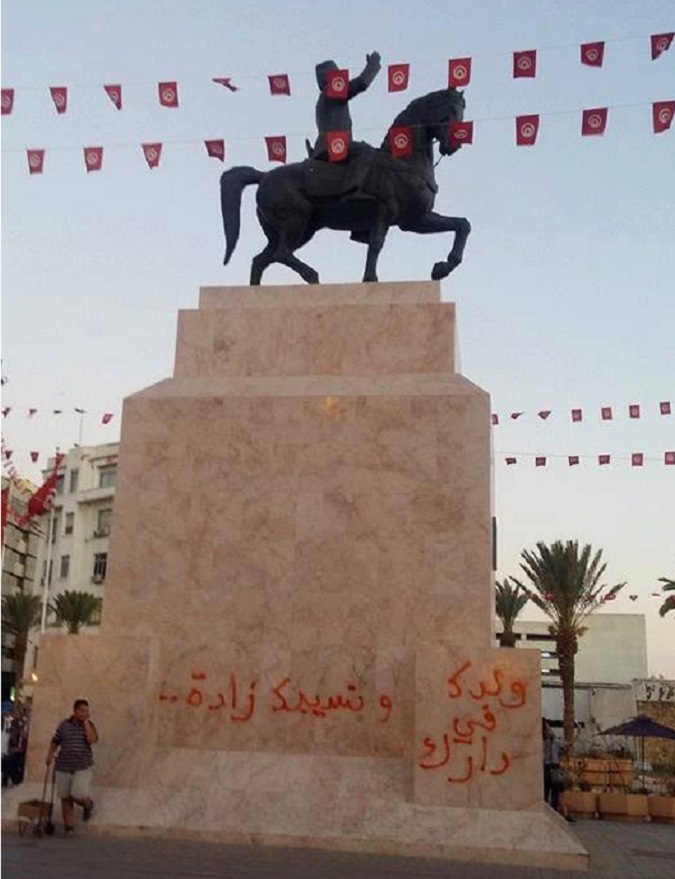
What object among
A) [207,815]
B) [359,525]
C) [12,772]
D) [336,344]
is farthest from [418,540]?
[12,772]

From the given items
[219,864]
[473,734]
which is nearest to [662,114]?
[473,734]

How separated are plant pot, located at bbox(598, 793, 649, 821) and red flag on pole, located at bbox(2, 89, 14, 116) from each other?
54.5 feet

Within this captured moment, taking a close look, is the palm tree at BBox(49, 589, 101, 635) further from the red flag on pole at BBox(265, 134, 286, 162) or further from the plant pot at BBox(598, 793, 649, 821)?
the red flag on pole at BBox(265, 134, 286, 162)

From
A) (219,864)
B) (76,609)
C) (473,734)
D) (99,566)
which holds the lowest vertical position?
(219,864)

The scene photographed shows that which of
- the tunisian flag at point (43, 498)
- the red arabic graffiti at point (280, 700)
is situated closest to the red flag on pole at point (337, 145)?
the red arabic graffiti at point (280, 700)

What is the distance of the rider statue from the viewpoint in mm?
15531

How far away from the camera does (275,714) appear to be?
42.1 feet

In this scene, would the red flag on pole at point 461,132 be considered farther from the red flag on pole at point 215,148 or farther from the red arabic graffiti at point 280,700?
the red arabic graffiti at point 280,700

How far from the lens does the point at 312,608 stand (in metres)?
13.3

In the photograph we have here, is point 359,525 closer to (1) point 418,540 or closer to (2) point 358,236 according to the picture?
(1) point 418,540

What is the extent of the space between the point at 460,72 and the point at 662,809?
14.9 metres

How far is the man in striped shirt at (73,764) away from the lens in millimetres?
11344

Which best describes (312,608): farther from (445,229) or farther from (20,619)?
(20,619)

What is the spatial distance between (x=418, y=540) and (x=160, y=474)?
389 cm
